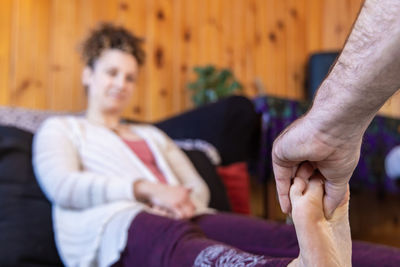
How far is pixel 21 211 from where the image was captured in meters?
1.27

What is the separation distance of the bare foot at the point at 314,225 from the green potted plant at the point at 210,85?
187 cm

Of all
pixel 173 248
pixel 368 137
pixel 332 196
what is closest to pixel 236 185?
pixel 368 137

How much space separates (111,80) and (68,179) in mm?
473

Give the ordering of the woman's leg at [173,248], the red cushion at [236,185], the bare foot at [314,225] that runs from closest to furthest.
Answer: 1. the bare foot at [314,225]
2. the woman's leg at [173,248]
3. the red cushion at [236,185]

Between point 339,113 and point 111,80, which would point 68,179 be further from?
point 339,113

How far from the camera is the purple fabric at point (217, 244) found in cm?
79

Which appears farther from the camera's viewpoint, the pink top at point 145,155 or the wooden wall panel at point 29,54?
the wooden wall panel at point 29,54

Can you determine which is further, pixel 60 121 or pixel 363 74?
pixel 60 121

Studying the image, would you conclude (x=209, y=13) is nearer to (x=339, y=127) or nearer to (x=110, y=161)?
(x=110, y=161)

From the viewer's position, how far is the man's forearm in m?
0.44

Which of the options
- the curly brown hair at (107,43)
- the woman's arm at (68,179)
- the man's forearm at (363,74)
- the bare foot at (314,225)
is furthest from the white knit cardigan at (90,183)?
the man's forearm at (363,74)

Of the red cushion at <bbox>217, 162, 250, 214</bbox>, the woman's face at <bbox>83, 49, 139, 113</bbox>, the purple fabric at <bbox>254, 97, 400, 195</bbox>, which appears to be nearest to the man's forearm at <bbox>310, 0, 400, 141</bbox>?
the woman's face at <bbox>83, 49, 139, 113</bbox>

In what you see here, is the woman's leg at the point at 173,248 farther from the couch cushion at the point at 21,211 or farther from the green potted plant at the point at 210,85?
the green potted plant at the point at 210,85

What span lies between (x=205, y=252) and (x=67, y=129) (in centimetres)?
73
